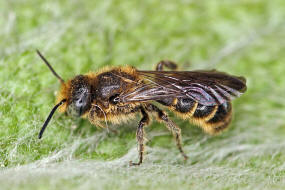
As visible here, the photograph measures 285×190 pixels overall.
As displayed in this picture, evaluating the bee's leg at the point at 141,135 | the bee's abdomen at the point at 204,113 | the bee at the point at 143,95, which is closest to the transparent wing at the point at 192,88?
the bee at the point at 143,95

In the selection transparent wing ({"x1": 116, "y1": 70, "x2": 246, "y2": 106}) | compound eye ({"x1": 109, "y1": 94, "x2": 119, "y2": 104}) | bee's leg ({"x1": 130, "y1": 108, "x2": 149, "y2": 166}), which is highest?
transparent wing ({"x1": 116, "y1": 70, "x2": 246, "y2": 106})

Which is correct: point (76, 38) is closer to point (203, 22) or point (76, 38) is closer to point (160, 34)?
point (160, 34)

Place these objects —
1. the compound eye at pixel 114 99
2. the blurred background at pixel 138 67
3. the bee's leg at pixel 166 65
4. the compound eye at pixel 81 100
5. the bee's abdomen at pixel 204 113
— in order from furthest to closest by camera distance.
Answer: the bee's leg at pixel 166 65 → the bee's abdomen at pixel 204 113 → the compound eye at pixel 114 99 → the compound eye at pixel 81 100 → the blurred background at pixel 138 67

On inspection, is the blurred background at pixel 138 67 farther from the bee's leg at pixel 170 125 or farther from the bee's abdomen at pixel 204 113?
the bee's abdomen at pixel 204 113

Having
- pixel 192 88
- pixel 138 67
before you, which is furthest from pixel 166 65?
pixel 192 88

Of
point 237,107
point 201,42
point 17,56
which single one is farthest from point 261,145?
point 17,56

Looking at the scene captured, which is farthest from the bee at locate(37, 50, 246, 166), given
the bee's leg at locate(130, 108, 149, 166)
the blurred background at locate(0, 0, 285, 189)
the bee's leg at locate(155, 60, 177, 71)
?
the bee's leg at locate(155, 60, 177, 71)

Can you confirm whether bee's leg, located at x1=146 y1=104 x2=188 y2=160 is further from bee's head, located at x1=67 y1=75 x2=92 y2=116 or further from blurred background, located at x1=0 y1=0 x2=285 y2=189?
bee's head, located at x1=67 y1=75 x2=92 y2=116

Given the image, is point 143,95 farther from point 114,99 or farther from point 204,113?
point 204,113
